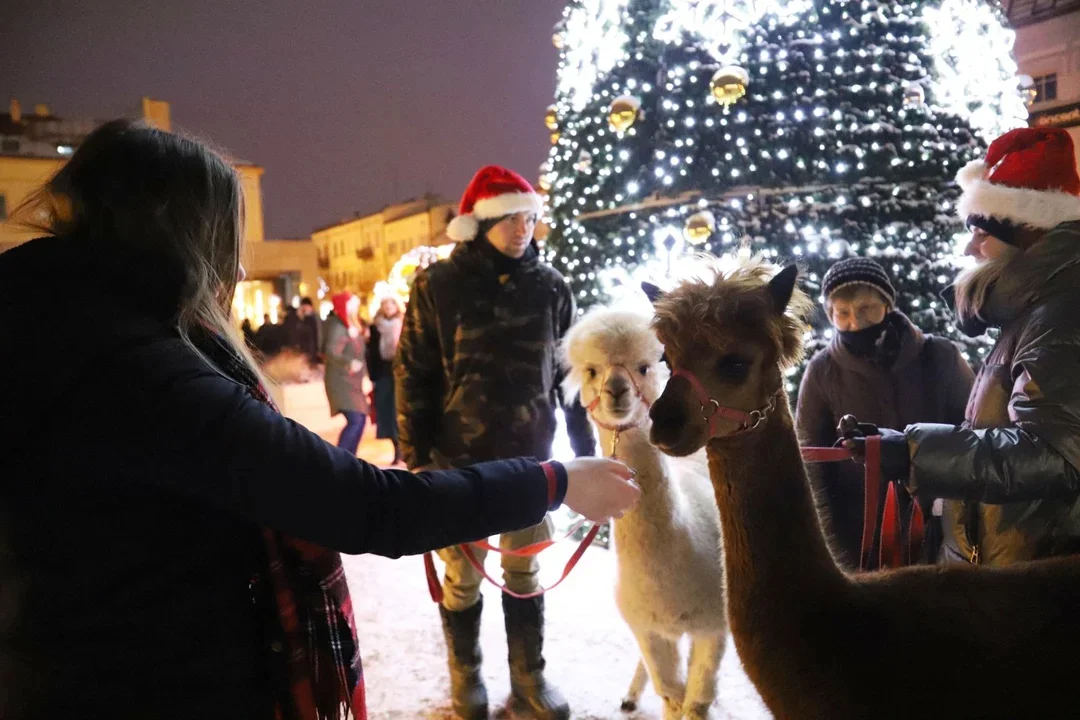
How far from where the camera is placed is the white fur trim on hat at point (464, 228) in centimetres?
294

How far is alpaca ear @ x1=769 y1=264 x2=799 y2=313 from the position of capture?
139cm


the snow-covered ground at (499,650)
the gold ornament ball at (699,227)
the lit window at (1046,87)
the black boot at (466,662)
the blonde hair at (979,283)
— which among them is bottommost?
the snow-covered ground at (499,650)

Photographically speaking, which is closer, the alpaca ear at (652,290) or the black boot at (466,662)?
the alpaca ear at (652,290)

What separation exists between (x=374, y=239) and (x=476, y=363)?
4439 cm

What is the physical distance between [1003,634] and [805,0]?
4.16 m

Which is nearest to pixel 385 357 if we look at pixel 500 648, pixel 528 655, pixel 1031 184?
pixel 500 648

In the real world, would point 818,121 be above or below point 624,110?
below

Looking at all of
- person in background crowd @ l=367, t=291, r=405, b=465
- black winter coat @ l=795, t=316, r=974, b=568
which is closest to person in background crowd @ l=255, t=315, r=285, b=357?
person in background crowd @ l=367, t=291, r=405, b=465

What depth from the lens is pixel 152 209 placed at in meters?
1.05

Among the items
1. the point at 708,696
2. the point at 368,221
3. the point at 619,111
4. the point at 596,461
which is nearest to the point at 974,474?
the point at 596,461

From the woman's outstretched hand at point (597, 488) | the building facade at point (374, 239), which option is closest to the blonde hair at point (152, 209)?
the woman's outstretched hand at point (597, 488)

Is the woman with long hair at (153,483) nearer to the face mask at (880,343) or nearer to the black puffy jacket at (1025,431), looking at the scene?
the black puffy jacket at (1025,431)

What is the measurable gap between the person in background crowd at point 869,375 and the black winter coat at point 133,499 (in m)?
2.16

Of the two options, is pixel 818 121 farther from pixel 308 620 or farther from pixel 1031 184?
pixel 308 620
